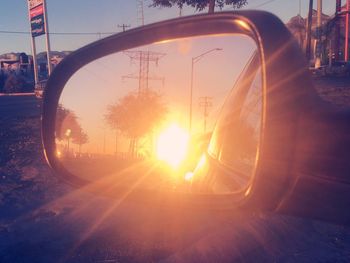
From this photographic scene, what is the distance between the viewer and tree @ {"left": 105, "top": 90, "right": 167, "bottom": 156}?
2.47 m

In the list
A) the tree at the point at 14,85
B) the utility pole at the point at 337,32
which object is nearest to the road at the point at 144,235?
the utility pole at the point at 337,32

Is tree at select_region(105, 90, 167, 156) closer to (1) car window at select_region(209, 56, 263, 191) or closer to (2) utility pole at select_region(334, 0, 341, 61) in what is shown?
(1) car window at select_region(209, 56, 263, 191)

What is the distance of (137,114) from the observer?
3.40 m

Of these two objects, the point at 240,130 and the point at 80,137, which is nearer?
the point at 240,130

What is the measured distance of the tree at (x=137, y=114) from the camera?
8.09 feet

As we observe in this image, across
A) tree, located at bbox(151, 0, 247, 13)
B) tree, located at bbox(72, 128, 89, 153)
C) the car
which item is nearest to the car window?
the car

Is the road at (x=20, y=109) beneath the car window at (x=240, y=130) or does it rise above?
beneath

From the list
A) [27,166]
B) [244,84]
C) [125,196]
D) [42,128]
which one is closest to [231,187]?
[125,196]

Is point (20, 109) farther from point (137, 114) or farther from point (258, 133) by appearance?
point (258, 133)

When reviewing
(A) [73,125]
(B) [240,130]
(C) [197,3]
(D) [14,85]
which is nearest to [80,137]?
(A) [73,125]

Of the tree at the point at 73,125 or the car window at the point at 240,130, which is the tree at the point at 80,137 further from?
the car window at the point at 240,130

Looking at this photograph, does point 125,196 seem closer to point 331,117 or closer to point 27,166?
point 331,117

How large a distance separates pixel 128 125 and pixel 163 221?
4.43m

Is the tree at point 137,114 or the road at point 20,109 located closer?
the tree at point 137,114
